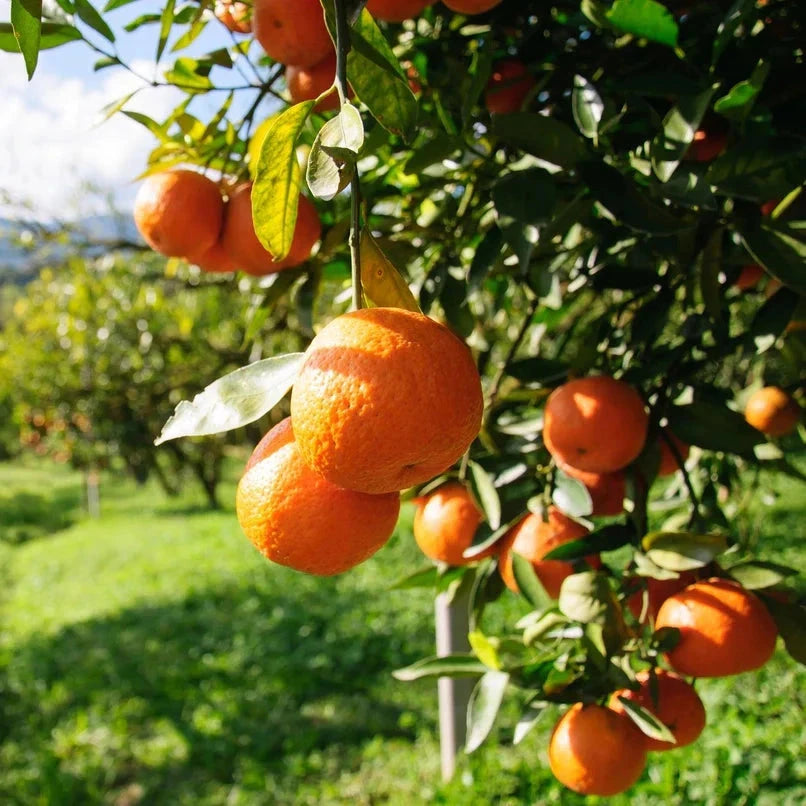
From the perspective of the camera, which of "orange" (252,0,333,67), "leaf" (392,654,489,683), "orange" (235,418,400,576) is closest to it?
"orange" (235,418,400,576)

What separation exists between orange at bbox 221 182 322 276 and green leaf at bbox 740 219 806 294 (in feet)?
1.40

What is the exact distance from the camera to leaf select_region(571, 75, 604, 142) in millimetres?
785

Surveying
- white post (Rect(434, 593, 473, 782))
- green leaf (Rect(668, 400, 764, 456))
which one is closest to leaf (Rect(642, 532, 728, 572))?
green leaf (Rect(668, 400, 764, 456))

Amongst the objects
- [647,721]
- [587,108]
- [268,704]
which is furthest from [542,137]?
[268,704]

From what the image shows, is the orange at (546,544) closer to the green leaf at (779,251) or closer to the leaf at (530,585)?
the leaf at (530,585)

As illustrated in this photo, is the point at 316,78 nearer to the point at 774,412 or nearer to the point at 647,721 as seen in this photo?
the point at 647,721

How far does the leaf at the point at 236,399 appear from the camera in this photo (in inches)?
20.0

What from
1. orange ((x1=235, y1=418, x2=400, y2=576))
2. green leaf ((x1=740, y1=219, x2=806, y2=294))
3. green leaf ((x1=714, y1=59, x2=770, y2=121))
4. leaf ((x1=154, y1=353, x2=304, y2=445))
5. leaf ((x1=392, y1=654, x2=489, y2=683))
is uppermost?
green leaf ((x1=714, y1=59, x2=770, y2=121))

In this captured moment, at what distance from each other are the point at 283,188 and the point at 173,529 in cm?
739

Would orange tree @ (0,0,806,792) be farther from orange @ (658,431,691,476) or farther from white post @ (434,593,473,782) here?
white post @ (434,593,473,782)

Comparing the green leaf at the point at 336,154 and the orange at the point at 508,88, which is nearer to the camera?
the green leaf at the point at 336,154

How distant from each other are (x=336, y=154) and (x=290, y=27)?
0.94 ft

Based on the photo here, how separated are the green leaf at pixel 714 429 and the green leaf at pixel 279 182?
1.74 feet

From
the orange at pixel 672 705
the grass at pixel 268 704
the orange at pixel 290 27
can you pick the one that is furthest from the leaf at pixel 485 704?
the grass at pixel 268 704
